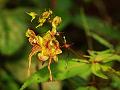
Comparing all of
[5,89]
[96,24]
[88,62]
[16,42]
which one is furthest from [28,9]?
[88,62]

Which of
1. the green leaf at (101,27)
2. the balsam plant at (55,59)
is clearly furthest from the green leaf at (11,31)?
the balsam plant at (55,59)

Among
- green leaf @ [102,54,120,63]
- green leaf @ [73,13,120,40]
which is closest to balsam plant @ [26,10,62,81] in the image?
green leaf @ [102,54,120,63]

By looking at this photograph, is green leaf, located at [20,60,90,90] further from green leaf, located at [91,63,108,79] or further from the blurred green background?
the blurred green background

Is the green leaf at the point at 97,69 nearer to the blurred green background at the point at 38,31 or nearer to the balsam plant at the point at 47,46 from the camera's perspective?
the balsam plant at the point at 47,46

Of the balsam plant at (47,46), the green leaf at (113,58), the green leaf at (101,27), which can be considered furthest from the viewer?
the green leaf at (101,27)

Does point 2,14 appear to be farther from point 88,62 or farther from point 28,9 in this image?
A: point 88,62
